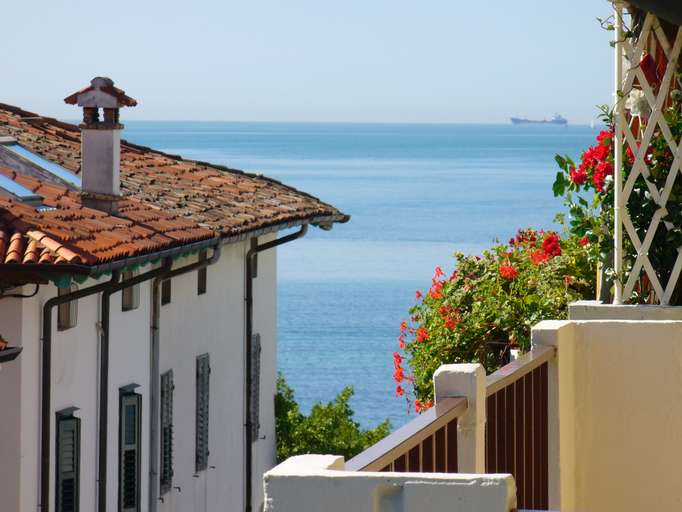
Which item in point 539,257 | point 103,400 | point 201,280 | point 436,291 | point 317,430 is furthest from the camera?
point 317,430

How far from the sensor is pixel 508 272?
10344 millimetres

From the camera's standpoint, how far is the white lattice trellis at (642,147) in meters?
5.97

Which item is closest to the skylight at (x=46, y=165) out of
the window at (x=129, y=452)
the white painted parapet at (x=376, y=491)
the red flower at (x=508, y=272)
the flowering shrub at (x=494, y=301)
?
the window at (x=129, y=452)

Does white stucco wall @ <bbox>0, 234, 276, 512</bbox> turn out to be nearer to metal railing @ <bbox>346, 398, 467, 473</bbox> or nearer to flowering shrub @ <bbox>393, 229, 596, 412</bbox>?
flowering shrub @ <bbox>393, 229, 596, 412</bbox>

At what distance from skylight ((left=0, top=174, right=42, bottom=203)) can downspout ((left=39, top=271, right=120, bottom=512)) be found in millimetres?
1042

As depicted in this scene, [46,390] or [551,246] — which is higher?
[551,246]

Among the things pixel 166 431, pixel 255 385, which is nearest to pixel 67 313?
pixel 166 431

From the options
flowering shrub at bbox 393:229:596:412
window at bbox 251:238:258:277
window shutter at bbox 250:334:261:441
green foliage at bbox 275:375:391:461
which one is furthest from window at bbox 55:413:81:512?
green foliage at bbox 275:375:391:461

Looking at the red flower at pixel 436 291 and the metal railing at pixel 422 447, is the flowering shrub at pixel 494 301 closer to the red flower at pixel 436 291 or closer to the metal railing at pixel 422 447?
the red flower at pixel 436 291

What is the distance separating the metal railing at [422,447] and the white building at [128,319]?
240 inches

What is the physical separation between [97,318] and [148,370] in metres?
1.71

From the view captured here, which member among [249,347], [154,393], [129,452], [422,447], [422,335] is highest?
[422,447]

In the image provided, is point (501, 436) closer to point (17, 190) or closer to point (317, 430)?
point (17, 190)

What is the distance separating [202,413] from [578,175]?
11575mm
